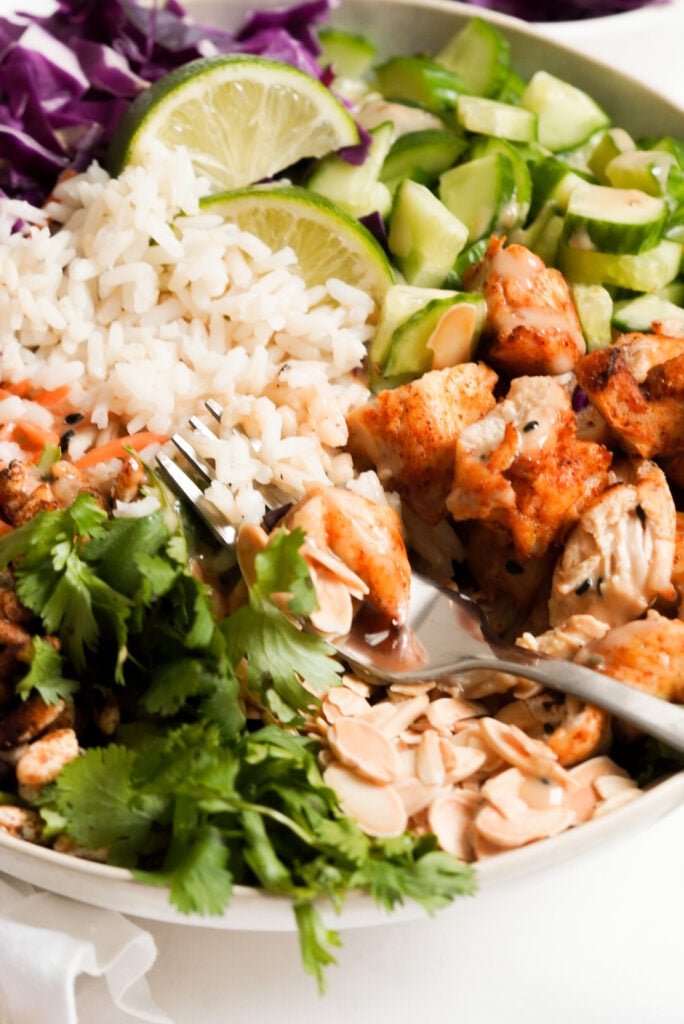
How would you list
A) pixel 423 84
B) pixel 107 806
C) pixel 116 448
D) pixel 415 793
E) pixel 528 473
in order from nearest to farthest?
pixel 107 806 < pixel 415 793 < pixel 528 473 < pixel 116 448 < pixel 423 84

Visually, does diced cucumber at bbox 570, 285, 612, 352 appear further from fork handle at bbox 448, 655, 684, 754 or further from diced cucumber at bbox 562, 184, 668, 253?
fork handle at bbox 448, 655, 684, 754

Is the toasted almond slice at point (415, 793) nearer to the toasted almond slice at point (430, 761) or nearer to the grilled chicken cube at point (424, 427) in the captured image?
the toasted almond slice at point (430, 761)

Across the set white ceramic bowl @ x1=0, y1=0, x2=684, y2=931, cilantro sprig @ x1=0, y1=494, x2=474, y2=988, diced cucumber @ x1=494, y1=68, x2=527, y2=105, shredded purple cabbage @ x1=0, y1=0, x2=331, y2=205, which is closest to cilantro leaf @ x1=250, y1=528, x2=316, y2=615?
cilantro sprig @ x1=0, y1=494, x2=474, y2=988

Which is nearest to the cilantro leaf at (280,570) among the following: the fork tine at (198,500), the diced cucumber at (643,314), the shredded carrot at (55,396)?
→ the fork tine at (198,500)

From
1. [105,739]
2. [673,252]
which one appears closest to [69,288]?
[105,739]

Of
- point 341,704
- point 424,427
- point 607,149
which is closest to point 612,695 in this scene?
point 341,704

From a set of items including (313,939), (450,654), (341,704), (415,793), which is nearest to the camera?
(313,939)

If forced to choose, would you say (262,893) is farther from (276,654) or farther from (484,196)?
(484,196)
